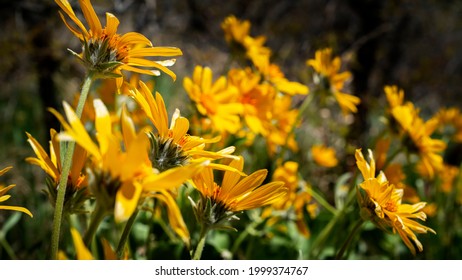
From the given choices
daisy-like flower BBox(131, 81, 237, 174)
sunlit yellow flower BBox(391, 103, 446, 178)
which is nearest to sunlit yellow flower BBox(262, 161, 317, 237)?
sunlit yellow flower BBox(391, 103, 446, 178)

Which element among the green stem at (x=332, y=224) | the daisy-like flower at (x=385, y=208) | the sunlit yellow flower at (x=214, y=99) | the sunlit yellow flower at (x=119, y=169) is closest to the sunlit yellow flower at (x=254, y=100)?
the sunlit yellow flower at (x=214, y=99)

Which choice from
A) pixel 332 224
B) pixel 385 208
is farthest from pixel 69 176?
pixel 332 224

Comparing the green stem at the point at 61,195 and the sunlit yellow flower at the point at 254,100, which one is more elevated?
the green stem at the point at 61,195

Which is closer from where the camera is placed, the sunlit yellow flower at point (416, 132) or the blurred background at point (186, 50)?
the sunlit yellow flower at point (416, 132)

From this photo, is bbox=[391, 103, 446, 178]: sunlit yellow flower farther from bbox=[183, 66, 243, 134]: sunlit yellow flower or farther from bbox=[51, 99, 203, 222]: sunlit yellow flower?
bbox=[51, 99, 203, 222]: sunlit yellow flower

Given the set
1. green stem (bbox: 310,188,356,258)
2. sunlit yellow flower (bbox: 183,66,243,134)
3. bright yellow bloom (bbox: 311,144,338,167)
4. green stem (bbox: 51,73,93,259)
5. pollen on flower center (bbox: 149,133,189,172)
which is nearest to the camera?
green stem (bbox: 51,73,93,259)

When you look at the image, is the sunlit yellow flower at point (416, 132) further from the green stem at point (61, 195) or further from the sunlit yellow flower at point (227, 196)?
the green stem at point (61, 195)
